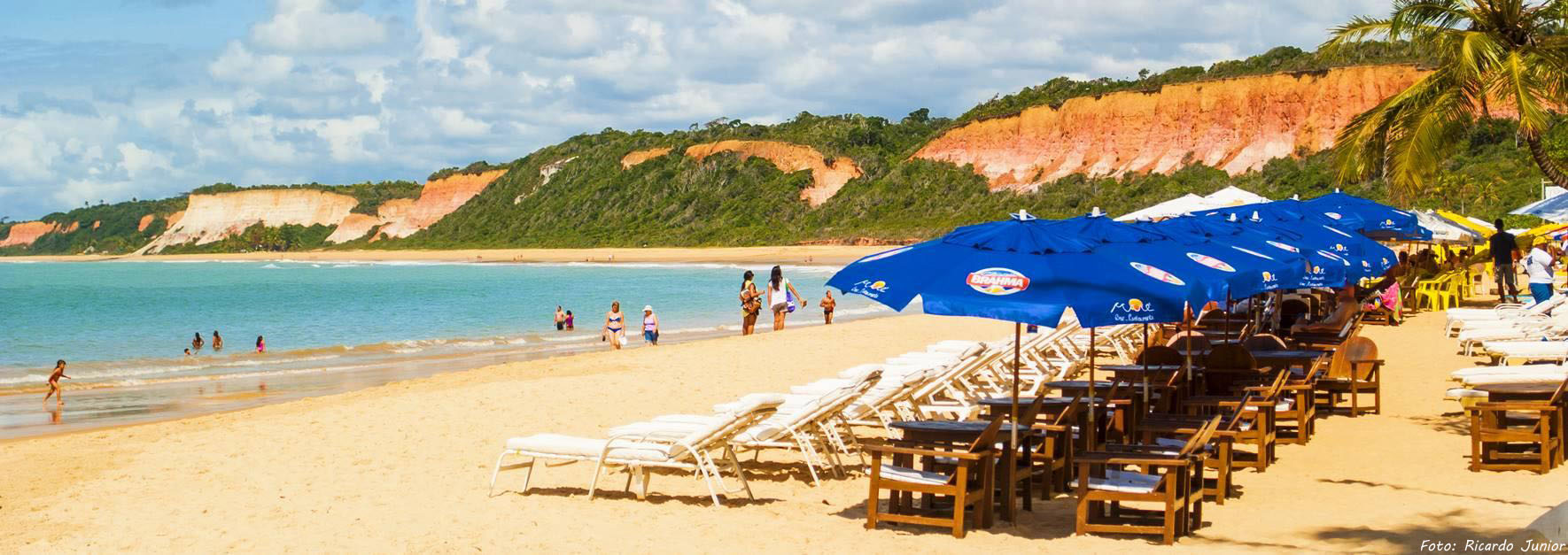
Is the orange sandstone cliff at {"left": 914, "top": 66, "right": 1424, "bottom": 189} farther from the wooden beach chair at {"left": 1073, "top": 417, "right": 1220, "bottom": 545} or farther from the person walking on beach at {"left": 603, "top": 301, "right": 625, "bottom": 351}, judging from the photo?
the wooden beach chair at {"left": 1073, "top": 417, "right": 1220, "bottom": 545}

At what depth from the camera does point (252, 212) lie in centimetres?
14788

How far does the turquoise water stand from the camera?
78.1 feet

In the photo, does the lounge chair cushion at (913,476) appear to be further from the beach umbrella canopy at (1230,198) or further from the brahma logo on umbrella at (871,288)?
the beach umbrella canopy at (1230,198)

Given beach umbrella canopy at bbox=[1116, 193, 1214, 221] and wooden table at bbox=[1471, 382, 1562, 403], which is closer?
wooden table at bbox=[1471, 382, 1562, 403]

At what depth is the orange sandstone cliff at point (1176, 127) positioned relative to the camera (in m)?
57.9

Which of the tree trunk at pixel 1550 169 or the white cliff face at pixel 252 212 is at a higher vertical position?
the white cliff face at pixel 252 212

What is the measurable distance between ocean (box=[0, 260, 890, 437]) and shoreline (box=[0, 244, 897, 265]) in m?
2.81

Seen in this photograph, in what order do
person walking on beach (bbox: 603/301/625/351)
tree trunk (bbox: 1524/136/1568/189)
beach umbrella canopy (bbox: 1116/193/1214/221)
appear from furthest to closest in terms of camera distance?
person walking on beach (bbox: 603/301/625/351), beach umbrella canopy (bbox: 1116/193/1214/221), tree trunk (bbox: 1524/136/1568/189)

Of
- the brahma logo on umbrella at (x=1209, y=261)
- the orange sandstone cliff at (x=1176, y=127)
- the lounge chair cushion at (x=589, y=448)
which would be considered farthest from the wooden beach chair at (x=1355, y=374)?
the orange sandstone cliff at (x=1176, y=127)

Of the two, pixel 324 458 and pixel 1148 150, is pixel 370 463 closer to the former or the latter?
pixel 324 458

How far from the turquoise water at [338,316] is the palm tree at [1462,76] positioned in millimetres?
14413

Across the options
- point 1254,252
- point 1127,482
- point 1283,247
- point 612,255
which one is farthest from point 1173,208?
point 612,255

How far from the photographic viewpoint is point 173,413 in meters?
14.5

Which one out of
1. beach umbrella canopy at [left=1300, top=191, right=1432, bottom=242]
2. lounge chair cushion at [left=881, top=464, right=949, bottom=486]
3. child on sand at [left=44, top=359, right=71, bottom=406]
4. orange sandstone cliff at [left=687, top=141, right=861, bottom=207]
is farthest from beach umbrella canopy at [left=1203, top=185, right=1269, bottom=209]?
orange sandstone cliff at [left=687, top=141, right=861, bottom=207]
